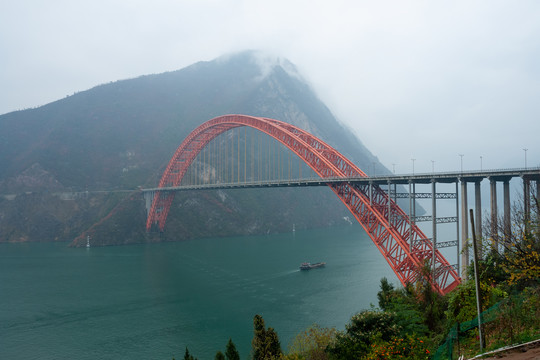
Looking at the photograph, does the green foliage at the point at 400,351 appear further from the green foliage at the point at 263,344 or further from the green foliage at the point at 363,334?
the green foliage at the point at 263,344

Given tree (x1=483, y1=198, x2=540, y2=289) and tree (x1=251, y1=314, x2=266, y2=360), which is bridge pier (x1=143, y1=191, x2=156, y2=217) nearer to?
tree (x1=251, y1=314, x2=266, y2=360)

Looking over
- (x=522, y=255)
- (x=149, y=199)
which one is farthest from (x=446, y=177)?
(x=149, y=199)

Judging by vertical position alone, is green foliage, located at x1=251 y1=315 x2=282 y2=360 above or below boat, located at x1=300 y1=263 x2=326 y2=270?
above

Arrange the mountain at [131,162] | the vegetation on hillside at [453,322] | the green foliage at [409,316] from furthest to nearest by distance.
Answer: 1. the mountain at [131,162]
2. the green foliage at [409,316]
3. the vegetation on hillside at [453,322]

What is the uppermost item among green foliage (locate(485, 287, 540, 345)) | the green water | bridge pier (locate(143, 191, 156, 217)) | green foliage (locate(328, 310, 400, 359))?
bridge pier (locate(143, 191, 156, 217))

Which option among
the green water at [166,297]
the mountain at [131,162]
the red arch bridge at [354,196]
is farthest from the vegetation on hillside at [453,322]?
the mountain at [131,162]

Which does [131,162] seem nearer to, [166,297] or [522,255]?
[166,297]

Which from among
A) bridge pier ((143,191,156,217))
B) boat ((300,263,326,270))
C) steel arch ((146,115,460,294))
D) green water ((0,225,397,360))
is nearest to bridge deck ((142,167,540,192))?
steel arch ((146,115,460,294))
